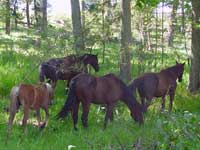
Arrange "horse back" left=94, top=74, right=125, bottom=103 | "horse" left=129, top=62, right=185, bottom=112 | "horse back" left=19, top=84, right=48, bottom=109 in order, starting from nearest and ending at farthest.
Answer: "horse back" left=19, top=84, right=48, bottom=109, "horse back" left=94, top=74, right=125, bottom=103, "horse" left=129, top=62, right=185, bottom=112

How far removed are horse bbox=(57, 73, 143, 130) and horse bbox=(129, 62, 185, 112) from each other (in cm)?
70

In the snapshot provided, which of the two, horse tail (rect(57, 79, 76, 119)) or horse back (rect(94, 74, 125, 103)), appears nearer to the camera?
horse tail (rect(57, 79, 76, 119))

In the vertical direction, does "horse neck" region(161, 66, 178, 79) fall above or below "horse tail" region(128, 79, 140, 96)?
above

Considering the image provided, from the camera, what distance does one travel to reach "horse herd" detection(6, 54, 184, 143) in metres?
8.08

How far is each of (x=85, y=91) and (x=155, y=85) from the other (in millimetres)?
2505

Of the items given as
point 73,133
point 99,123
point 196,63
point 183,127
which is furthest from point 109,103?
point 196,63

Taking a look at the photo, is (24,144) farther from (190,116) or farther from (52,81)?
(52,81)

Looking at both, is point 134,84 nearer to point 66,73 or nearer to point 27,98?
point 66,73

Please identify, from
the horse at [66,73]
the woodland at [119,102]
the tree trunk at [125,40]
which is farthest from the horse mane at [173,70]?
the horse at [66,73]

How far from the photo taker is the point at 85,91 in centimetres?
906

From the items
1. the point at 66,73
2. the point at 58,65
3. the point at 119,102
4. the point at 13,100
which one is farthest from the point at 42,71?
the point at 13,100

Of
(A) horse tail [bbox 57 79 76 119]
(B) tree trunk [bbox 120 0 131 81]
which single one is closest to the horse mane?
(B) tree trunk [bbox 120 0 131 81]

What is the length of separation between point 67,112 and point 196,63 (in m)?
5.88

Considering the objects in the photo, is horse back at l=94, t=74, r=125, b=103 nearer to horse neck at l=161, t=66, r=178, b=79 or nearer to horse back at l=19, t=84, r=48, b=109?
horse back at l=19, t=84, r=48, b=109
